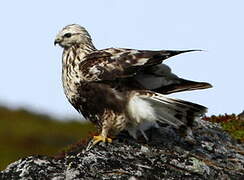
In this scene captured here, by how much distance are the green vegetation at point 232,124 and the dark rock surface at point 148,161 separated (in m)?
1.52

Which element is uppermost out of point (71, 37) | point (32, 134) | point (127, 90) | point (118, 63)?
point (32, 134)

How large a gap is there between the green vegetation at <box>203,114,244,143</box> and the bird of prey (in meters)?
2.06

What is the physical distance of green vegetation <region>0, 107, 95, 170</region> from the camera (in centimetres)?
4088

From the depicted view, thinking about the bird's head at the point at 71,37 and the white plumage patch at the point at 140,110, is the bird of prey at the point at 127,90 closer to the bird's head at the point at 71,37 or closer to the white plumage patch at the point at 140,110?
the white plumage patch at the point at 140,110

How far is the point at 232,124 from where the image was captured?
62.0 ft

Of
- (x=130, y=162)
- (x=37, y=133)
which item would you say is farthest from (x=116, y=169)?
(x=37, y=133)

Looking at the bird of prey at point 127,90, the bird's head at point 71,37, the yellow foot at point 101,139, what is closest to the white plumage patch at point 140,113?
the bird of prey at point 127,90

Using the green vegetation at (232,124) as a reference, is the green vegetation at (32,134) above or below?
above

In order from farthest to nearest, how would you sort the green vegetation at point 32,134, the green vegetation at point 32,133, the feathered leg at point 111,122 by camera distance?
the green vegetation at point 32,133
the green vegetation at point 32,134
the feathered leg at point 111,122

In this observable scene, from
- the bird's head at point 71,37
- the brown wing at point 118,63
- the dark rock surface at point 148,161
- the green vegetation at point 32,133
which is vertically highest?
the green vegetation at point 32,133

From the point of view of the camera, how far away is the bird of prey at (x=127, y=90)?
14930 millimetres

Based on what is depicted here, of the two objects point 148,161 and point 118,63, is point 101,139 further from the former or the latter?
point 118,63

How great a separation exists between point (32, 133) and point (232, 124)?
92.9 feet

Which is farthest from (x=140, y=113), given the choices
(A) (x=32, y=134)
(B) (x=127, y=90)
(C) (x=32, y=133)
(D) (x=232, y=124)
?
(C) (x=32, y=133)
